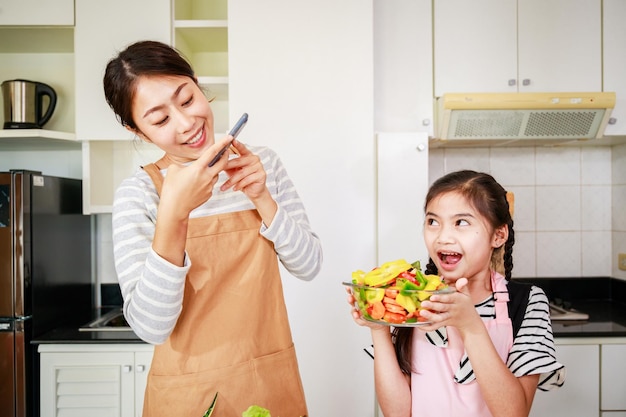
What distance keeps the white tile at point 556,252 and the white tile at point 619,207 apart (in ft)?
0.65

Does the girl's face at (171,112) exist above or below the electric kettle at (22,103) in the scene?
→ below

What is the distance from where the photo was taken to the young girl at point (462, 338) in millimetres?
994

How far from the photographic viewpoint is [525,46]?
2264 millimetres

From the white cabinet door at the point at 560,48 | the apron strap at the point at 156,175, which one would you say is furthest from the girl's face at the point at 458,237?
the white cabinet door at the point at 560,48

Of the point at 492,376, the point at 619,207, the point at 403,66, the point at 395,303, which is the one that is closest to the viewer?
the point at 395,303

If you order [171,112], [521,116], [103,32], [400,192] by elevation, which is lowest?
[400,192]

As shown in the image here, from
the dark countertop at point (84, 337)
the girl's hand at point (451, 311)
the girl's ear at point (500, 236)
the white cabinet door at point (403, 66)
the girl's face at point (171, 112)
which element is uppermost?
the white cabinet door at point (403, 66)

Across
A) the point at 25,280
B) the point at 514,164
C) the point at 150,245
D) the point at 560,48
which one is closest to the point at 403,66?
the point at 560,48

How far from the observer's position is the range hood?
2164 millimetres

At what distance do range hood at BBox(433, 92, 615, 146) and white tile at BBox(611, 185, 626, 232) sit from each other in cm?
46

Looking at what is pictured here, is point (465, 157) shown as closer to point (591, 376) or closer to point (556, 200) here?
point (556, 200)

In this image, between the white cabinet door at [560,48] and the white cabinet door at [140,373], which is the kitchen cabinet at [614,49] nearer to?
the white cabinet door at [560,48]

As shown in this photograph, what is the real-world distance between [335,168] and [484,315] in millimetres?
1095

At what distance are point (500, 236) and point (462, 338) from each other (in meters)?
0.24
